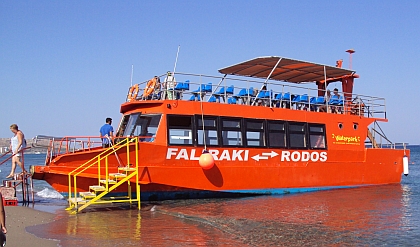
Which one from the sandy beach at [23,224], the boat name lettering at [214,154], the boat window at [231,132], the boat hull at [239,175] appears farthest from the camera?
the boat window at [231,132]

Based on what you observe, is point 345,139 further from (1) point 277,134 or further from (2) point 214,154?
(2) point 214,154

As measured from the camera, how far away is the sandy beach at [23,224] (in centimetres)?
829

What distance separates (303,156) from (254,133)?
235 cm

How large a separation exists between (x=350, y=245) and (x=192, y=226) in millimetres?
3548

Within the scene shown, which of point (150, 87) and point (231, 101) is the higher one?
point (150, 87)

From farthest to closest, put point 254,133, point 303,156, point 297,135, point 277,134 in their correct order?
point 297,135 → point 303,156 → point 277,134 → point 254,133

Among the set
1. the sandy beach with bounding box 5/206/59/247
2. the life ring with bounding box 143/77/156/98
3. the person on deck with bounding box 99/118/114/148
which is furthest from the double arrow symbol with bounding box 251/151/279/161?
the sandy beach with bounding box 5/206/59/247

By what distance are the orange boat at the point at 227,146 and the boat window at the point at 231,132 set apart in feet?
0.11

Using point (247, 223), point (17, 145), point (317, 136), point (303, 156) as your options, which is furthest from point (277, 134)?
point (17, 145)

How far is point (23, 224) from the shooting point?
10.2m

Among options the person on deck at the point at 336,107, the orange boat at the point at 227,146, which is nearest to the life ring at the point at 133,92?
the orange boat at the point at 227,146

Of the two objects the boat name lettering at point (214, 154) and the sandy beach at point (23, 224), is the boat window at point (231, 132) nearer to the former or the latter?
the boat name lettering at point (214, 154)

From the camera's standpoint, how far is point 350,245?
8.97 meters

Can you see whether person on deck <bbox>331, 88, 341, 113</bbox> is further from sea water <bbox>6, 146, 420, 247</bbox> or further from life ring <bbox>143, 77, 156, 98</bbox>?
life ring <bbox>143, 77, 156, 98</bbox>
